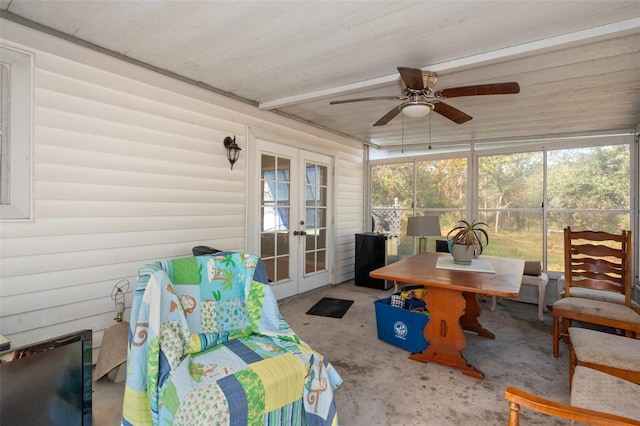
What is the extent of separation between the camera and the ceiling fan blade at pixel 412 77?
215 centimetres

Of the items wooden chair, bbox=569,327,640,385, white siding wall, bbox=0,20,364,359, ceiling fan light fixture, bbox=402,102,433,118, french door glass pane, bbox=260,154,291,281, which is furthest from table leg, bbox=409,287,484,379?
white siding wall, bbox=0,20,364,359

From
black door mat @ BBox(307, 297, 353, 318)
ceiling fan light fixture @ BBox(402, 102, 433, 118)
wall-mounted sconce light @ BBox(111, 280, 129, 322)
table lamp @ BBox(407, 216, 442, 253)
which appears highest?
ceiling fan light fixture @ BBox(402, 102, 433, 118)

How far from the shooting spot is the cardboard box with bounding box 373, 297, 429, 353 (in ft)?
9.27

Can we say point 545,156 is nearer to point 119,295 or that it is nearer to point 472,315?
point 472,315

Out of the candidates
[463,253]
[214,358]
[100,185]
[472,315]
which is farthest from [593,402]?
[100,185]

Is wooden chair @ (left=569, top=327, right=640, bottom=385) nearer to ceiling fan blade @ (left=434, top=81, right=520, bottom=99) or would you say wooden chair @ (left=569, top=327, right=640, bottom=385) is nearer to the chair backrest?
the chair backrest

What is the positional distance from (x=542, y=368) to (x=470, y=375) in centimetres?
69

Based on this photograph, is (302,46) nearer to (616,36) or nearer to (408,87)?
(408,87)

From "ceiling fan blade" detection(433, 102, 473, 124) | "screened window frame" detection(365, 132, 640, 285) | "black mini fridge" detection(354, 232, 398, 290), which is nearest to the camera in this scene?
"ceiling fan blade" detection(433, 102, 473, 124)

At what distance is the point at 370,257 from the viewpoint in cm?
515

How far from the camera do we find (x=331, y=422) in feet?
5.34

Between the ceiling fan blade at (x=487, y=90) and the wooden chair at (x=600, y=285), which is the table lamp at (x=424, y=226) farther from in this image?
the ceiling fan blade at (x=487, y=90)

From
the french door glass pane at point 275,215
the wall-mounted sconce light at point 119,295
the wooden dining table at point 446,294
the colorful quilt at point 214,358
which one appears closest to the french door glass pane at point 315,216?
the french door glass pane at point 275,215

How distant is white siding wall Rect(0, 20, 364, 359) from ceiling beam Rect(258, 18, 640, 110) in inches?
49.7
